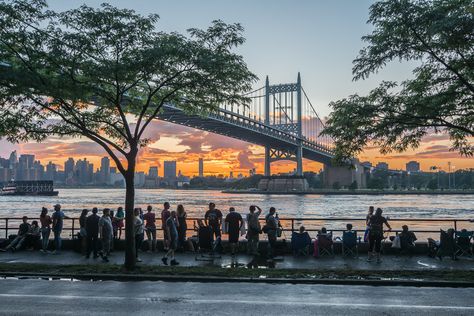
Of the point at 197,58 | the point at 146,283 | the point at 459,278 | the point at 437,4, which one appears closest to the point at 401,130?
the point at 437,4

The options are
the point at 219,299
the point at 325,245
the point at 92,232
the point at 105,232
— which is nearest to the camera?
the point at 219,299

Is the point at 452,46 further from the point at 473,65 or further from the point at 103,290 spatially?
the point at 103,290

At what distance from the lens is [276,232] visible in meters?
15.7

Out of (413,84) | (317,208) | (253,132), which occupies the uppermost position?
(253,132)

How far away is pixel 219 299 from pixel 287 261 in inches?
203

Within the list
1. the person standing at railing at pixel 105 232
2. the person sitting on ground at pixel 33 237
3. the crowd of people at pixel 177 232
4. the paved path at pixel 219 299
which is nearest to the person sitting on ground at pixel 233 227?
the crowd of people at pixel 177 232

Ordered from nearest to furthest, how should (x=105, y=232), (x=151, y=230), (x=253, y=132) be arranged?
(x=105, y=232), (x=151, y=230), (x=253, y=132)

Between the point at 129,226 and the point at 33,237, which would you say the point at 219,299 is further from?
the point at 33,237

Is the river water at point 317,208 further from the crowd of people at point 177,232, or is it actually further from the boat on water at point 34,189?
the boat on water at point 34,189

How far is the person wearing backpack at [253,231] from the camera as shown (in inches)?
603

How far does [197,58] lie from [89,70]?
287 centimetres

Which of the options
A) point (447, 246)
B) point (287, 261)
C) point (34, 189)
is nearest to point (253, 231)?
point (287, 261)

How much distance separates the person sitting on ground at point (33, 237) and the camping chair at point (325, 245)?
366 inches

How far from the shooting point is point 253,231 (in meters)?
15.4
